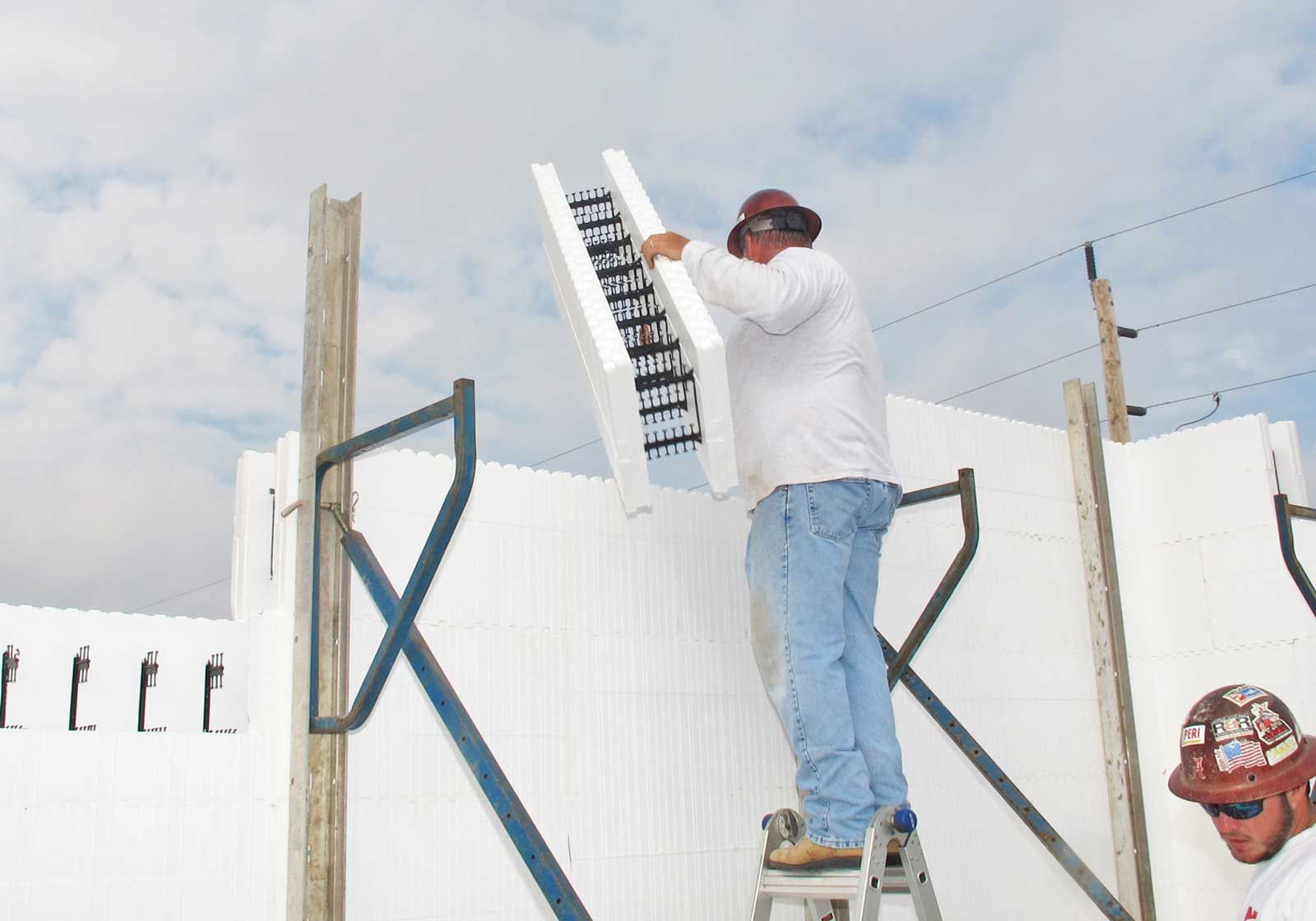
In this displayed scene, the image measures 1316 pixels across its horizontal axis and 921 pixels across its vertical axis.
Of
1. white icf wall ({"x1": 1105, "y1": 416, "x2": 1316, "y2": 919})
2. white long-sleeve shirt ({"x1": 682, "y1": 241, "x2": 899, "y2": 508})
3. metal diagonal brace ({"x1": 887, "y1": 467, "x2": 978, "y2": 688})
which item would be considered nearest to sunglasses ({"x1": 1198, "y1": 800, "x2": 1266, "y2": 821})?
white long-sleeve shirt ({"x1": 682, "y1": 241, "x2": 899, "y2": 508})

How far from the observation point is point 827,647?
2.07 metres

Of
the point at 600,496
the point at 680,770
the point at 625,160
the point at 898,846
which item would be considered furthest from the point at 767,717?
the point at 625,160

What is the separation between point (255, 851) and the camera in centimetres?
231

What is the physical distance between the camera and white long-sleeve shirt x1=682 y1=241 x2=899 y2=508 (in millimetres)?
2137

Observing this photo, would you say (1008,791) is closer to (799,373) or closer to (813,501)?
(813,501)

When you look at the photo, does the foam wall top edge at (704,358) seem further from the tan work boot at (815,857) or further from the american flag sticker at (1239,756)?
the american flag sticker at (1239,756)

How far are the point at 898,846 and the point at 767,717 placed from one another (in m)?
1.17

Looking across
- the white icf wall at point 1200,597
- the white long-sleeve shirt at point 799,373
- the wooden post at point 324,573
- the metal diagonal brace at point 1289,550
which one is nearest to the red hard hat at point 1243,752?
the white long-sleeve shirt at point 799,373

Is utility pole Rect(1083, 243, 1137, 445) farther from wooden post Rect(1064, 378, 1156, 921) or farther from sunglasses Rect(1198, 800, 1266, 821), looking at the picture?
sunglasses Rect(1198, 800, 1266, 821)

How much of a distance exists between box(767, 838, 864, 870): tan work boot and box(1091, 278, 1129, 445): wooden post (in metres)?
6.71

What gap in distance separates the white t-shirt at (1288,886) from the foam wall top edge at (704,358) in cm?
107

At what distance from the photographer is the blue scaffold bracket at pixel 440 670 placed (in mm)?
1982

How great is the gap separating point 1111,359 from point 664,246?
695 cm

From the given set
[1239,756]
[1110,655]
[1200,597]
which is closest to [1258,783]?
[1239,756]
